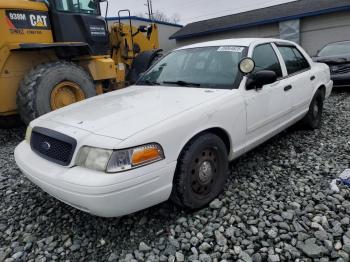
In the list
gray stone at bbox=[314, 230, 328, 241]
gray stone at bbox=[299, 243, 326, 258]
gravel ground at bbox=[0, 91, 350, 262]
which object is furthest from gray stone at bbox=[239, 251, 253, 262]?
gray stone at bbox=[314, 230, 328, 241]

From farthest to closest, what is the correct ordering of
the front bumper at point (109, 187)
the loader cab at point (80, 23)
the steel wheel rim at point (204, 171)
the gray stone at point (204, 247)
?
the loader cab at point (80, 23), the steel wheel rim at point (204, 171), the gray stone at point (204, 247), the front bumper at point (109, 187)

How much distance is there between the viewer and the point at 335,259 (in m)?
2.28

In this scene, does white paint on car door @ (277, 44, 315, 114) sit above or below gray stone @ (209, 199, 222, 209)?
above

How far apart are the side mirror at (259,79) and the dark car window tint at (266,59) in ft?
1.42

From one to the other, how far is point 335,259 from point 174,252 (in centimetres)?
117

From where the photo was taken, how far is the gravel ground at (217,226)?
8.04 feet

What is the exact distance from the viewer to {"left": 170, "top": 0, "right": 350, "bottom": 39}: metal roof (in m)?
17.0

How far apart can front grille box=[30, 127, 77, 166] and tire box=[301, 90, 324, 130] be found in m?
3.72

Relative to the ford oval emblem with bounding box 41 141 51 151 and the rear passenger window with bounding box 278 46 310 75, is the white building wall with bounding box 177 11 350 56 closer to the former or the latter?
the rear passenger window with bounding box 278 46 310 75

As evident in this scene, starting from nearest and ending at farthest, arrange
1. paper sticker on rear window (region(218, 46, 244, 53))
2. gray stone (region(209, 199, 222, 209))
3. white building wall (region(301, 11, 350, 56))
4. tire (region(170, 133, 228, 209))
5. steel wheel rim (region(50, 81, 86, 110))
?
tire (region(170, 133, 228, 209)), gray stone (region(209, 199, 222, 209)), paper sticker on rear window (region(218, 46, 244, 53)), steel wheel rim (region(50, 81, 86, 110)), white building wall (region(301, 11, 350, 56))

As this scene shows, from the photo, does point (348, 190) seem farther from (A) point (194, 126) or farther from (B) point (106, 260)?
(B) point (106, 260)

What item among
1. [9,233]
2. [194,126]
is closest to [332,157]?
[194,126]

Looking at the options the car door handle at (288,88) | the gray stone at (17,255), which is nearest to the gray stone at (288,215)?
the car door handle at (288,88)

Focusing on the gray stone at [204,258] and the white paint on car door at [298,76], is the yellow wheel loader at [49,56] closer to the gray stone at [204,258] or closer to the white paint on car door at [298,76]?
A: the white paint on car door at [298,76]
